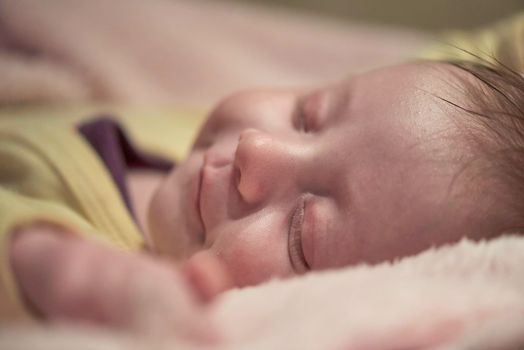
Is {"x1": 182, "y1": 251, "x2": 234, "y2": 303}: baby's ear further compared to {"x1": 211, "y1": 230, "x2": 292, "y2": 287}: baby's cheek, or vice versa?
{"x1": 211, "y1": 230, "x2": 292, "y2": 287}: baby's cheek

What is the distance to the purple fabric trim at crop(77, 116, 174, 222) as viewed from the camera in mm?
1031

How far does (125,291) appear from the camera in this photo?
46 centimetres

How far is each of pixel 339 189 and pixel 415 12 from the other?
142 cm

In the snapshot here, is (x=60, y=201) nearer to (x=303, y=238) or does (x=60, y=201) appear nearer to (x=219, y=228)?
(x=219, y=228)

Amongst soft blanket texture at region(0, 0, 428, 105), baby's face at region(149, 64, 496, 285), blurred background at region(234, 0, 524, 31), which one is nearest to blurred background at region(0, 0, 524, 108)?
soft blanket texture at region(0, 0, 428, 105)

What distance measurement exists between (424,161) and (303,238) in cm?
17

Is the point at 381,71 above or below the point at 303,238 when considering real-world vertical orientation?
above

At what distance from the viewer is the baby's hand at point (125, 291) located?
17.9 inches

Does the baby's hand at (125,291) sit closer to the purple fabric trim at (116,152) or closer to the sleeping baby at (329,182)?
the sleeping baby at (329,182)

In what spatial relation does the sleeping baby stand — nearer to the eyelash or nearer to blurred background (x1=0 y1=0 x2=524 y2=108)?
the eyelash

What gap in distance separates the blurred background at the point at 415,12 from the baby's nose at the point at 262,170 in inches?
51.0

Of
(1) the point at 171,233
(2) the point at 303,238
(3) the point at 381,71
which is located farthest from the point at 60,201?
(3) the point at 381,71

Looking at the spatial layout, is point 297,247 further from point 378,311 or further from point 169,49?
point 169,49

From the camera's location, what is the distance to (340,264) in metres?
0.74
